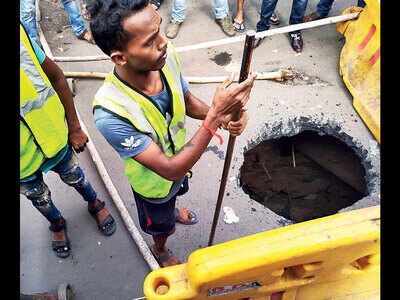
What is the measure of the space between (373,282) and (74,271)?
2.38 metres

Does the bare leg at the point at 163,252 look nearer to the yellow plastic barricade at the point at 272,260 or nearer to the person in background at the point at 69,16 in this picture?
the yellow plastic barricade at the point at 272,260

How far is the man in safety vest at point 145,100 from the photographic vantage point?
1.53 m

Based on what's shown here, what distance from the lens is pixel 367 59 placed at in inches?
144

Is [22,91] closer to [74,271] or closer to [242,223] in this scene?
[74,271]

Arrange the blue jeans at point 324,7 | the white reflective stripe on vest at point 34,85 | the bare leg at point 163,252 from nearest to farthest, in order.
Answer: the white reflective stripe on vest at point 34,85 < the bare leg at point 163,252 < the blue jeans at point 324,7

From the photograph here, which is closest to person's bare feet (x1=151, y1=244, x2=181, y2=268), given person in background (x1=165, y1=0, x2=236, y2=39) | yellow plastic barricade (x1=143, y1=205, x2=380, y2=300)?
yellow plastic barricade (x1=143, y1=205, x2=380, y2=300)

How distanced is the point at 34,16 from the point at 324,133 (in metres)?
4.21

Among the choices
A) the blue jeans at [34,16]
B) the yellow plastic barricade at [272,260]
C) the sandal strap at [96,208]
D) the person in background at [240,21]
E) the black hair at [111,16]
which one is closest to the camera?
the yellow plastic barricade at [272,260]

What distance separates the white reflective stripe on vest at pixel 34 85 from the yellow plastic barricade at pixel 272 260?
130 centimetres

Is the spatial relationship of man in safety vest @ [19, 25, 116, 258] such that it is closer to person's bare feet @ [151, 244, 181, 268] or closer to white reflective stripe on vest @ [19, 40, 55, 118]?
white reflective stripe on vest @ [19, 40, 55, 118]

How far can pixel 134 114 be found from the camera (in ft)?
5.48

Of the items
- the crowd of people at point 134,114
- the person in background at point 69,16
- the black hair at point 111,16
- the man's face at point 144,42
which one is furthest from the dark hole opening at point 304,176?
the person in background at point 69,16

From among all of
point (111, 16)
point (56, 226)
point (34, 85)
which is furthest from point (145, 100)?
point (56, 226)

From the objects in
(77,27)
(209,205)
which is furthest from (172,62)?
(77,27)
